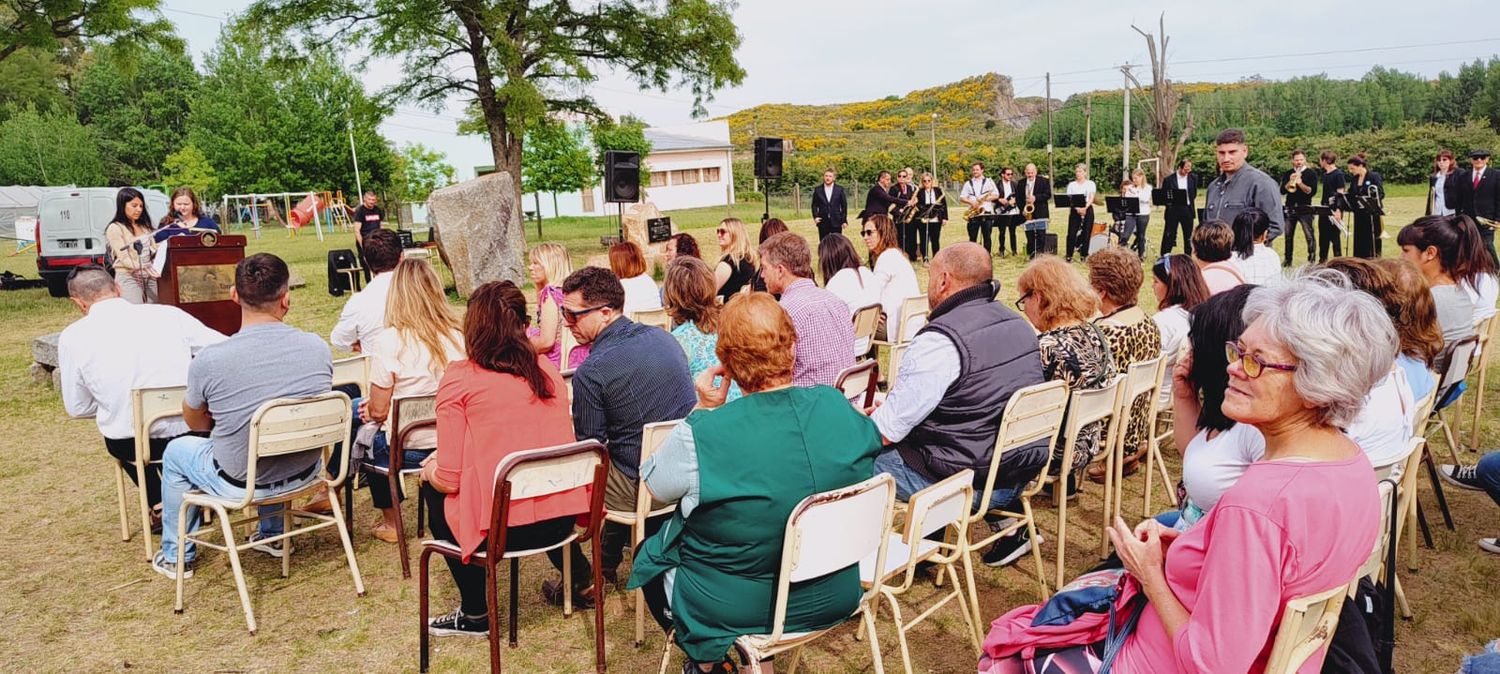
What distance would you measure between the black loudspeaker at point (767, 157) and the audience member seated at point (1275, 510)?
1484 centimetres

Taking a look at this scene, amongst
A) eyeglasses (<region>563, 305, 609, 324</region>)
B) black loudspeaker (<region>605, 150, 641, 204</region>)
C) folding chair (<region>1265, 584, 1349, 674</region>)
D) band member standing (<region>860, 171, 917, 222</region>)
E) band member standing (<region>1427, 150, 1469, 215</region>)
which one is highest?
black loudspeaker (<region>605, 150, 641, 204</region>)

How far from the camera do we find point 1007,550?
406 cm

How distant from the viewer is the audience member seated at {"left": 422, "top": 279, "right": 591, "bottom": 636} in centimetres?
314

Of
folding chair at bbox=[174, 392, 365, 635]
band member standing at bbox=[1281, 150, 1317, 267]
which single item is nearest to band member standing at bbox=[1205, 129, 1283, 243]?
folding chair at bbox=[174, 392, 365, 635]

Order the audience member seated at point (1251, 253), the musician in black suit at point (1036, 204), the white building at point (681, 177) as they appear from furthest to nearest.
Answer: the white building at point (681, 177)
the musician in black suit at point (1036, 204)
the audience member seated at point (1251, 253)

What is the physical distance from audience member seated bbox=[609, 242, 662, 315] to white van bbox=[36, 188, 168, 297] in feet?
45.7

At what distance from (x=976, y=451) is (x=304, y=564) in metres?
3.06

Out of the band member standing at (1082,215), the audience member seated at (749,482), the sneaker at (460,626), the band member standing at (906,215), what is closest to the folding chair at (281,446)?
the sneaker at (460,626)

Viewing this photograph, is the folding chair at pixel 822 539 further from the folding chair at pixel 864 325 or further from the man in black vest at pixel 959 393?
the folding chair at pixel 864 325

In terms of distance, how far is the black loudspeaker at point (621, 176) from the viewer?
1463 centimetres

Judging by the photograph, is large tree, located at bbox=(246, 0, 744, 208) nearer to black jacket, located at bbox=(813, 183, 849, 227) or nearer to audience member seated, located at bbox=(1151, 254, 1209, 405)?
black jacket, located at bbox=(813, 183, 849, 227)

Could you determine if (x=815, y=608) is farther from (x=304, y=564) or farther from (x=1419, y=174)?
(x=1419, y=174)

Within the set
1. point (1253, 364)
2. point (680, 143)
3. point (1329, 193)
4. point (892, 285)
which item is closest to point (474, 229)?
point (892, 285)

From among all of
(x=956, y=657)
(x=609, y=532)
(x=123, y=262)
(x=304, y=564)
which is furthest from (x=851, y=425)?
(x=123, y=262)
